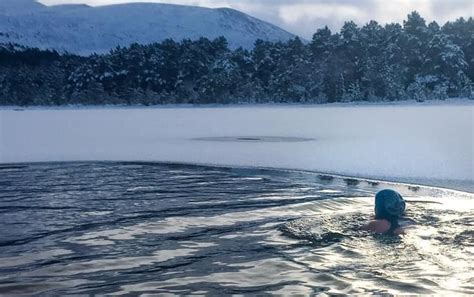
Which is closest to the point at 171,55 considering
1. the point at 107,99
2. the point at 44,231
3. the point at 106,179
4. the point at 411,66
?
the point at 107,99

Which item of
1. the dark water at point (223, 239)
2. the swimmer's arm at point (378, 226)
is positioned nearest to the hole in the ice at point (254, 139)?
the dark water at point (223, 239)

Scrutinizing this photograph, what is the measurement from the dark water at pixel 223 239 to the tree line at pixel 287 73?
4498 cm

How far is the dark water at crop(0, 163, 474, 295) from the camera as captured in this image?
5172 mm

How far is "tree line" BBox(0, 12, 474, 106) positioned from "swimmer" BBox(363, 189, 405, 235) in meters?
46.3

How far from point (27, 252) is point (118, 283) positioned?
141 centimetres

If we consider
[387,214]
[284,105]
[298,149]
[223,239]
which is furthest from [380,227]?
[284,105]

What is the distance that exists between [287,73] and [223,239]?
171ft

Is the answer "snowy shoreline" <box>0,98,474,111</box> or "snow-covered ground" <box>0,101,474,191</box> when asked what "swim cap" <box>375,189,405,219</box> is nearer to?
"snow-covered ground" <box>0,101,474,191</box>

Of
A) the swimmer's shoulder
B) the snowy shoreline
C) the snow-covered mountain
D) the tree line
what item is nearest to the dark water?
the swimmer's shoulder

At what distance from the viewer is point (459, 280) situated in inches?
205

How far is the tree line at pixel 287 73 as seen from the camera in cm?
5538

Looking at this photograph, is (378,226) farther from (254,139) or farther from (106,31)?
(106,31)

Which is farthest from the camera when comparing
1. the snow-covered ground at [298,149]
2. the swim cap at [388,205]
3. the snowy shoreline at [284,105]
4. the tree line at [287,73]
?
the tree line at [287,73]

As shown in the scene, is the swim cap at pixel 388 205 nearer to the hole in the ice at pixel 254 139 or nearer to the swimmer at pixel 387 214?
the swimmer at pixel 387 214
